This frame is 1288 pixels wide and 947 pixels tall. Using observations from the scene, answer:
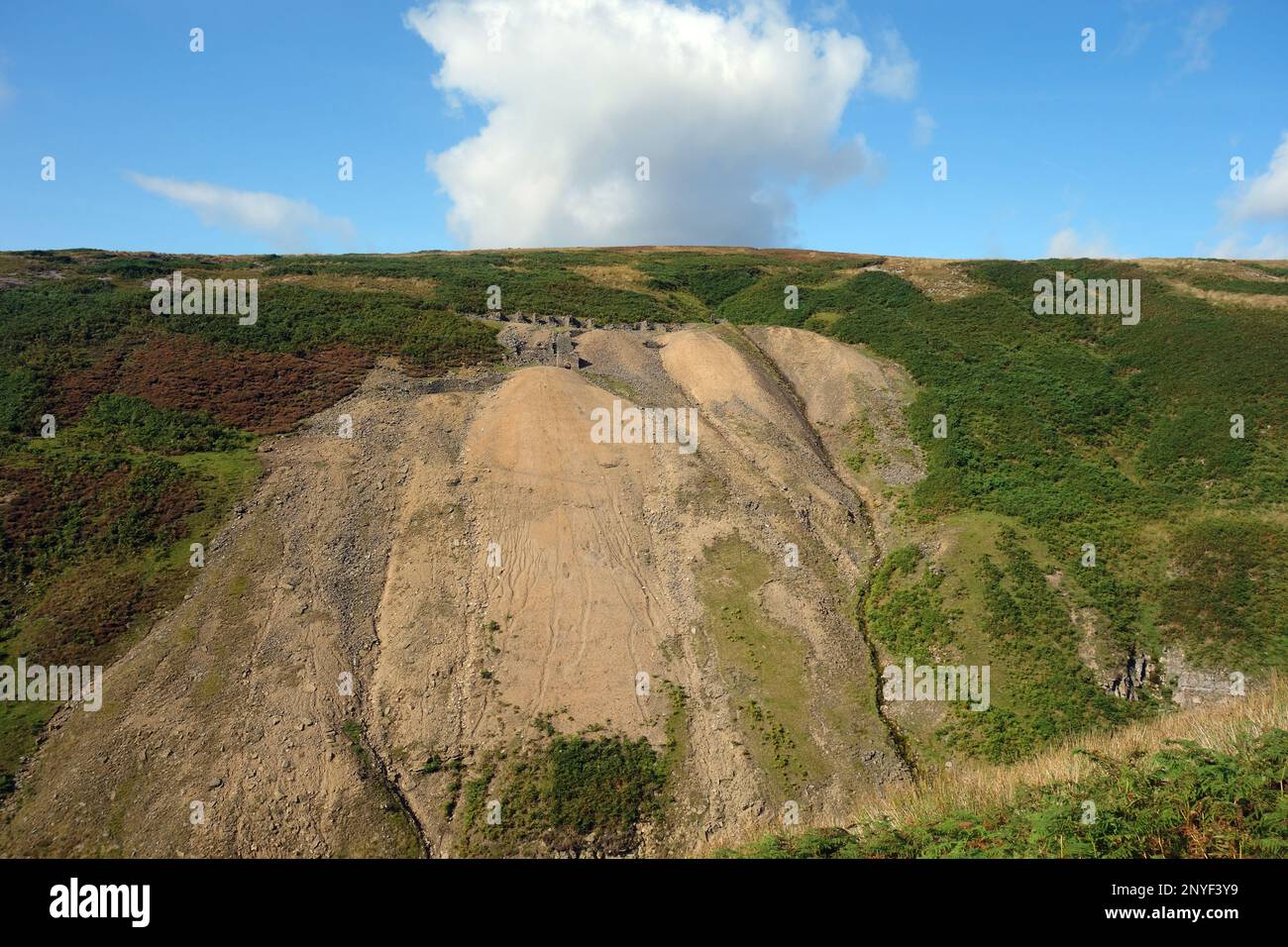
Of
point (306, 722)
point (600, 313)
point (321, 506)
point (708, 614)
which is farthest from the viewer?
point (600, 313)

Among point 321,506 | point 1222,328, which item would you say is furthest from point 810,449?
point 1222,328

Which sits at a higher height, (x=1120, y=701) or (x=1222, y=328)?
(x=1222, y=328)

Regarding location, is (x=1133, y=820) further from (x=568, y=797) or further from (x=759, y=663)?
(x=759, y=663)

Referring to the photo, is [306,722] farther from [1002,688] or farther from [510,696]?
[1002,688]
